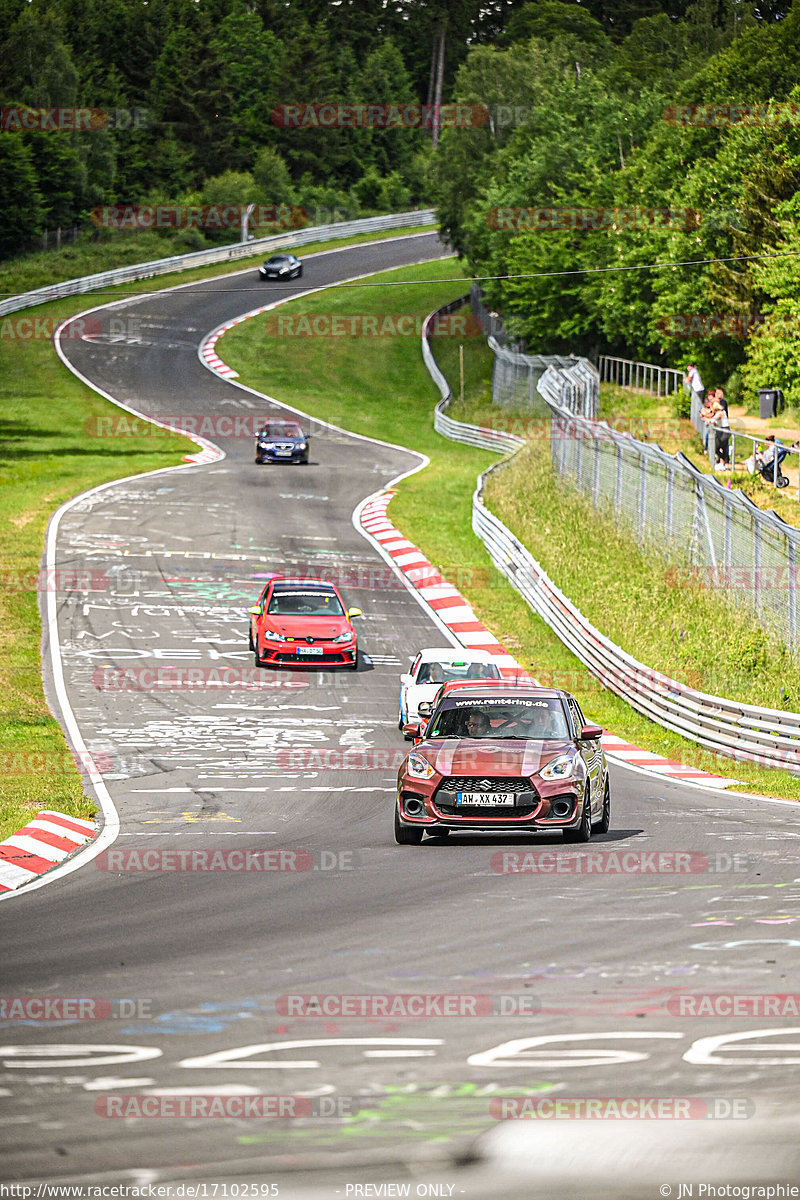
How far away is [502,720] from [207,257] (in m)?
84.2

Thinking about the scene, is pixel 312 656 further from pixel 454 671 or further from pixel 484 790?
pixel 484 790

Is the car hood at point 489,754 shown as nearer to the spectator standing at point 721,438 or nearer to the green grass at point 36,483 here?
the green grass at point 36,483

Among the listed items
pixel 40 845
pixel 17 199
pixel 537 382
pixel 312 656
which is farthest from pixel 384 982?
pixel 17 199

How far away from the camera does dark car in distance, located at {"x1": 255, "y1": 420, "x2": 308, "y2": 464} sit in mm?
51062

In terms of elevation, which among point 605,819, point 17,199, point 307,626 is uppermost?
point 17,199

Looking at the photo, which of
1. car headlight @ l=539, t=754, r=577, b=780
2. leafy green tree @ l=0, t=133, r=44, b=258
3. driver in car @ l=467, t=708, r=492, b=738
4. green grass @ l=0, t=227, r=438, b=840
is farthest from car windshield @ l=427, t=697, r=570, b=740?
leafy green tree @ l=0, t=133, r=44, b=258

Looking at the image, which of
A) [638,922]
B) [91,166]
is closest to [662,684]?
[638,922]

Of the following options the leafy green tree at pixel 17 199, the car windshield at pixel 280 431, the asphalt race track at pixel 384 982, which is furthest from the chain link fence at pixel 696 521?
the leafy green tree at pixel 17 199

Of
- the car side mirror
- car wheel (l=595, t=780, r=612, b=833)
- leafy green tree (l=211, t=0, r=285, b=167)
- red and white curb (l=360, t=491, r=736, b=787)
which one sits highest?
leafy green tree (l=211, t=0, r=285, b=167)

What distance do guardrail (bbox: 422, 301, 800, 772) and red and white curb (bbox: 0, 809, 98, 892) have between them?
8.77 metres

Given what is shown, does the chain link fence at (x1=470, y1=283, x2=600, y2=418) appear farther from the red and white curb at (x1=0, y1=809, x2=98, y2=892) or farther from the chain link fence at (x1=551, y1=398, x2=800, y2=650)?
the red and white curb at (x1=0, y1=809, x2=98, y2=892)

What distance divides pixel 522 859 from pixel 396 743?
896 centimetres

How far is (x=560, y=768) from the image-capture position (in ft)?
45.7

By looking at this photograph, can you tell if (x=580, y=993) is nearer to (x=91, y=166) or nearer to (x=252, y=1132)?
(x=252, y=1132)
